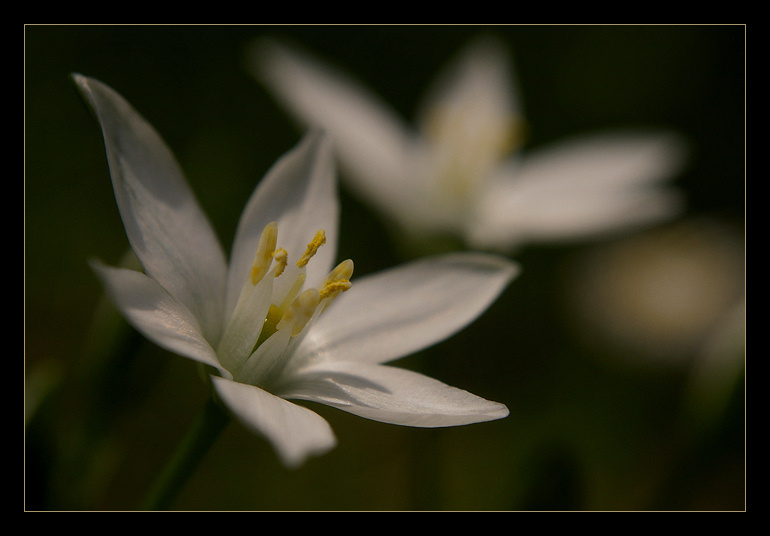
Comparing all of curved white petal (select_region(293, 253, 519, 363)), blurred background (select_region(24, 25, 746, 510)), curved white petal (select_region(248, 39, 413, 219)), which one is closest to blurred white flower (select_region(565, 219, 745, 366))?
blurred background (select_region(24, 25, 746, 510))

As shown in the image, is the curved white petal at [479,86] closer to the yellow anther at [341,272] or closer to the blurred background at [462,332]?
the blurred background at [462,332]

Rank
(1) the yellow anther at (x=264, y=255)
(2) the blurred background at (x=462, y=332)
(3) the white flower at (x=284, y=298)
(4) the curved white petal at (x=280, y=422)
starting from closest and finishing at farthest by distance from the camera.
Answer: (4) the curved white petal at (x=280, y=422) → (3) the white flower at (x=284, y=298) → (1) the yellow anther at (x=264, y=255) → (2) the blurred background at (x=462, y=332)

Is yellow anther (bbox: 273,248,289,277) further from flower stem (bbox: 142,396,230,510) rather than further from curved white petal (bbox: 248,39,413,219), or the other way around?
curved white petal (bbox: 248,39,413,219)

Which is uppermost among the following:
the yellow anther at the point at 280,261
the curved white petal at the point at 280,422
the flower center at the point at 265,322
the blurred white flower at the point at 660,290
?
the yellow anther at the point at 280,261

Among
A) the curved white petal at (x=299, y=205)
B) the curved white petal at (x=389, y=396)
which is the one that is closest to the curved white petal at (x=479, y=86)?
the curved white petal at (x=299, y=205)

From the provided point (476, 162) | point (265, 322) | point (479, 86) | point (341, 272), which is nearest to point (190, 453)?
point (265, 322)

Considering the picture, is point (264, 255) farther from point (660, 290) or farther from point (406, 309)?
point (660, 290)
